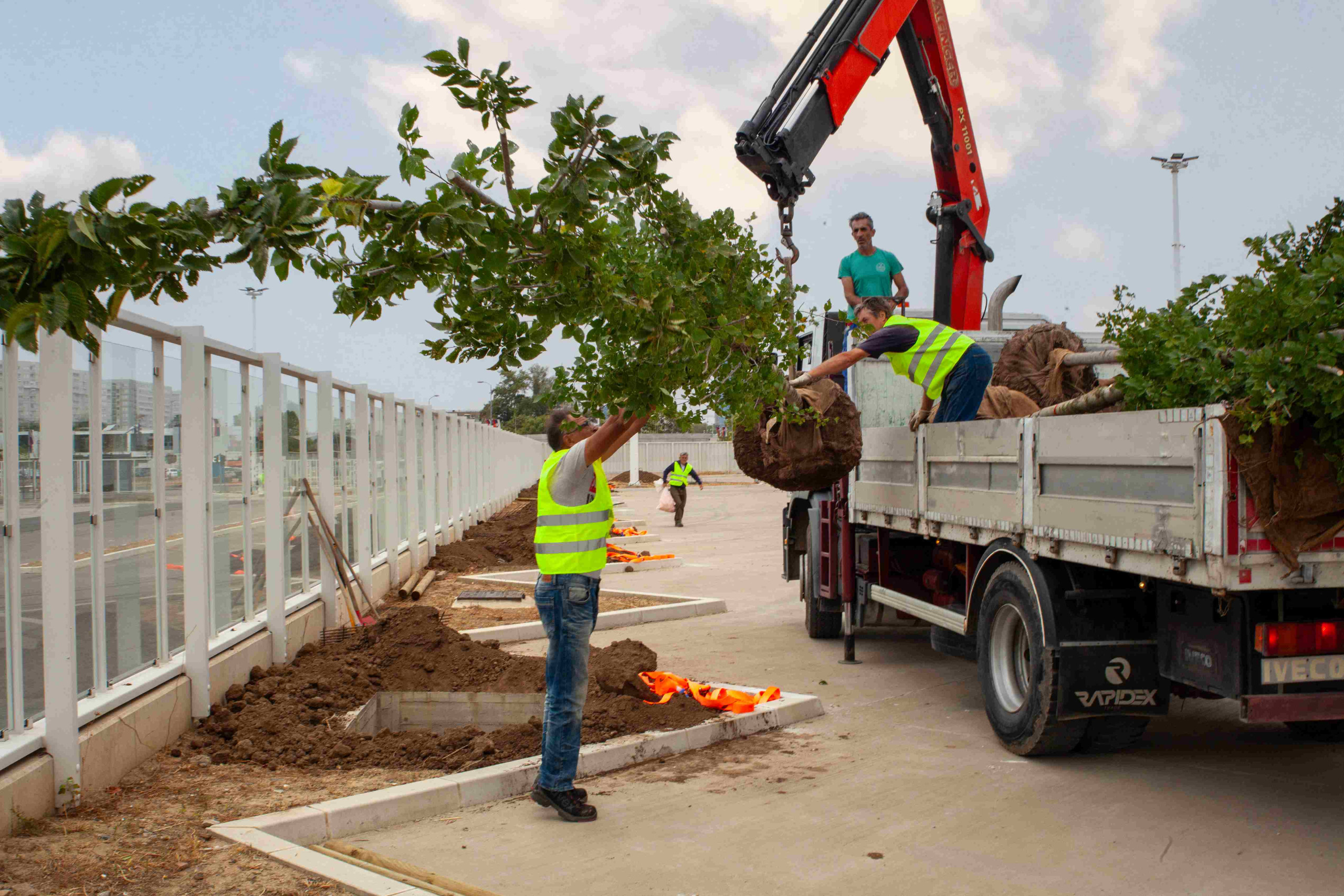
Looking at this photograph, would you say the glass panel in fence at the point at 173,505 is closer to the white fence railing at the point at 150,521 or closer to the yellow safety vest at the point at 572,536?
the white fence railing at the point at 150,521

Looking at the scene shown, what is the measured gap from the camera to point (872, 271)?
10.5 meters

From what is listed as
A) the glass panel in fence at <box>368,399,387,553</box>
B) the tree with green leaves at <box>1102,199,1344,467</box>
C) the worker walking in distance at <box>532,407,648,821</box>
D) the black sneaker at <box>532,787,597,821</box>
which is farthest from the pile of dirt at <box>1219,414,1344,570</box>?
the glass panel in fence at <box>368,399,387,553</box>

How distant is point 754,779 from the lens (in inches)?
250

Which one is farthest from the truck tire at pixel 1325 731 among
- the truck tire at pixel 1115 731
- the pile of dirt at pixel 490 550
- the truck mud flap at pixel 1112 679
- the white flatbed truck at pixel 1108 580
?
the pile of dirt at pixel 490 550

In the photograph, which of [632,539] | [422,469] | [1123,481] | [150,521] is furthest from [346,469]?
[632,539]

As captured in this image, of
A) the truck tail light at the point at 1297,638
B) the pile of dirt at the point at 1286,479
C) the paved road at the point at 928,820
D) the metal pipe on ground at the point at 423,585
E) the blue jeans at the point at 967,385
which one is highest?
the blue jeans at the point at 967,385

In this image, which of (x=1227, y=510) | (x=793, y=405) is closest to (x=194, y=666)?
(x=793, y=405)

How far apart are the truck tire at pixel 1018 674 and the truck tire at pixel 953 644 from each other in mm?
492

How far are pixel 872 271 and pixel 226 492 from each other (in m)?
5.93

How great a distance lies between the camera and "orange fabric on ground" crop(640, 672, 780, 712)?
25.2ft

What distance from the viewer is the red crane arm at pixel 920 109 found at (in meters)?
9.82

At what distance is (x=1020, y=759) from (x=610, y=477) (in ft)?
174

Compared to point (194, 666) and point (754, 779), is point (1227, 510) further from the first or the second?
point (194, 666)

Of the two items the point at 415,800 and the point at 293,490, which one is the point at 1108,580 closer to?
the point at 415,800
